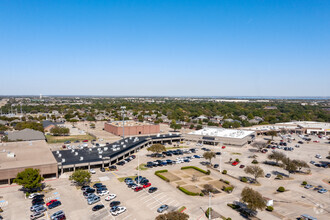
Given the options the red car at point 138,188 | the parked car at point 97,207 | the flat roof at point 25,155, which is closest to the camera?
the parked car at point 97,207

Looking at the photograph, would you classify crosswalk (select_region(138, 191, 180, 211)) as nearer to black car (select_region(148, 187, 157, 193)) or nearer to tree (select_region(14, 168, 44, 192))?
black car (select_region(148, 187, 157, 193))

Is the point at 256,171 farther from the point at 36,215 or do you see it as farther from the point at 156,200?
the point at 36,215

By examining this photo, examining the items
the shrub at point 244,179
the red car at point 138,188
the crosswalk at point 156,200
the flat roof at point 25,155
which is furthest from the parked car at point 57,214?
the shrub at point 244,179

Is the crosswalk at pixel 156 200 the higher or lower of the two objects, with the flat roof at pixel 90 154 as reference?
lower

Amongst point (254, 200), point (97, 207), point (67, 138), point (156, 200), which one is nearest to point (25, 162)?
point (97, 207)

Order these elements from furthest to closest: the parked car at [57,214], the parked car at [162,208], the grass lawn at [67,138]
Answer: the grass lawn at [67,138] < the parked car at [162,208] < the parked car at [57,214]

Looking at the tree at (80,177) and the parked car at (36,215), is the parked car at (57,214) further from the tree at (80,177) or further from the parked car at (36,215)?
the tree at (80,177)

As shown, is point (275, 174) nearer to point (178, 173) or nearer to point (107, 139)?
point (178, 173)
